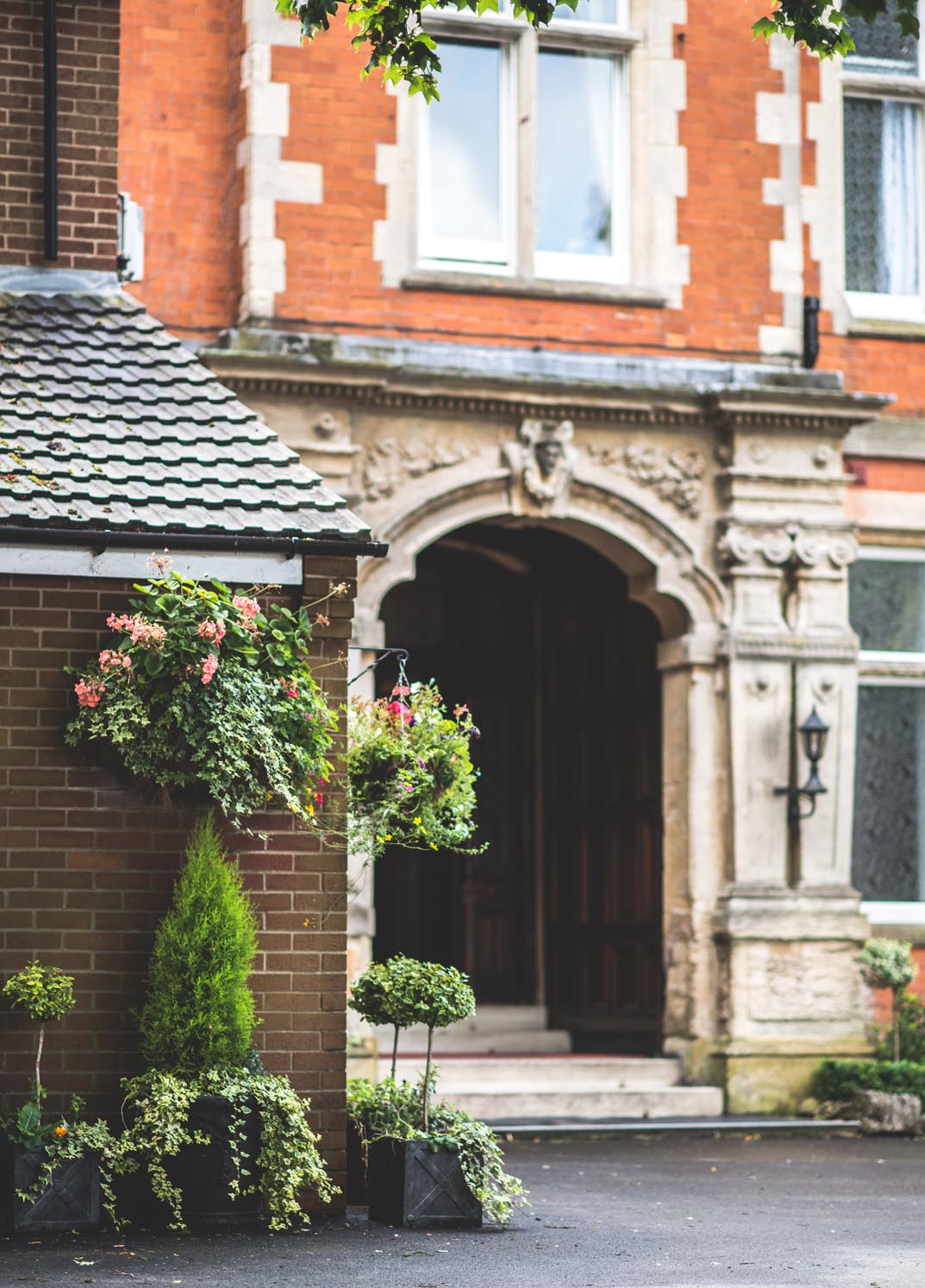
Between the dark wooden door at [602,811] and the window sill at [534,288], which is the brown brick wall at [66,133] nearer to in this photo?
the window sill at [534,288]

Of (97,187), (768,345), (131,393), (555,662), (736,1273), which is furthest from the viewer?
(555,662)

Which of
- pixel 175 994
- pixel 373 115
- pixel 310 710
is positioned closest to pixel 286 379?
pixel 373 115

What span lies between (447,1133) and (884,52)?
31.3 feet

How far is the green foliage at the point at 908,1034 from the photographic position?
14.4 m

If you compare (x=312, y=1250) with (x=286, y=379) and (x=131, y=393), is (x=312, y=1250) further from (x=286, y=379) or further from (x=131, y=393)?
(x=286, y=379)

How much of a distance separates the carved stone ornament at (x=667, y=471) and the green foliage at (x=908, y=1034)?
3.48 metres

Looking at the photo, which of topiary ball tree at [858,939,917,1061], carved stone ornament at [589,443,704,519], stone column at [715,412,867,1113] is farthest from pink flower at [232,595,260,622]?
topiary ball tree at [858,939,917,1061]

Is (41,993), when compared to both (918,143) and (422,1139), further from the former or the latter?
(918,143)

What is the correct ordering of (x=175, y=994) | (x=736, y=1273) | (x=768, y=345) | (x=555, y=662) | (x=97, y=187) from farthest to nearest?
(x=555, y=662), (x=768, y=345), (x=97, y=187), (x=175, y=994), (x=736, y=1273)

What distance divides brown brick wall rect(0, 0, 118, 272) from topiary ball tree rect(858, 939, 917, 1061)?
6.60 m

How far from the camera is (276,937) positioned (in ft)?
30.0

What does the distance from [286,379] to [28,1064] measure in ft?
19.1

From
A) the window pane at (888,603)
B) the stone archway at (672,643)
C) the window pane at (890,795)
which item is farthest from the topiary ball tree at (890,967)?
the window pane at (888,603)

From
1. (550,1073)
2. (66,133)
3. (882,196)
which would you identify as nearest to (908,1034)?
(550,1073)
